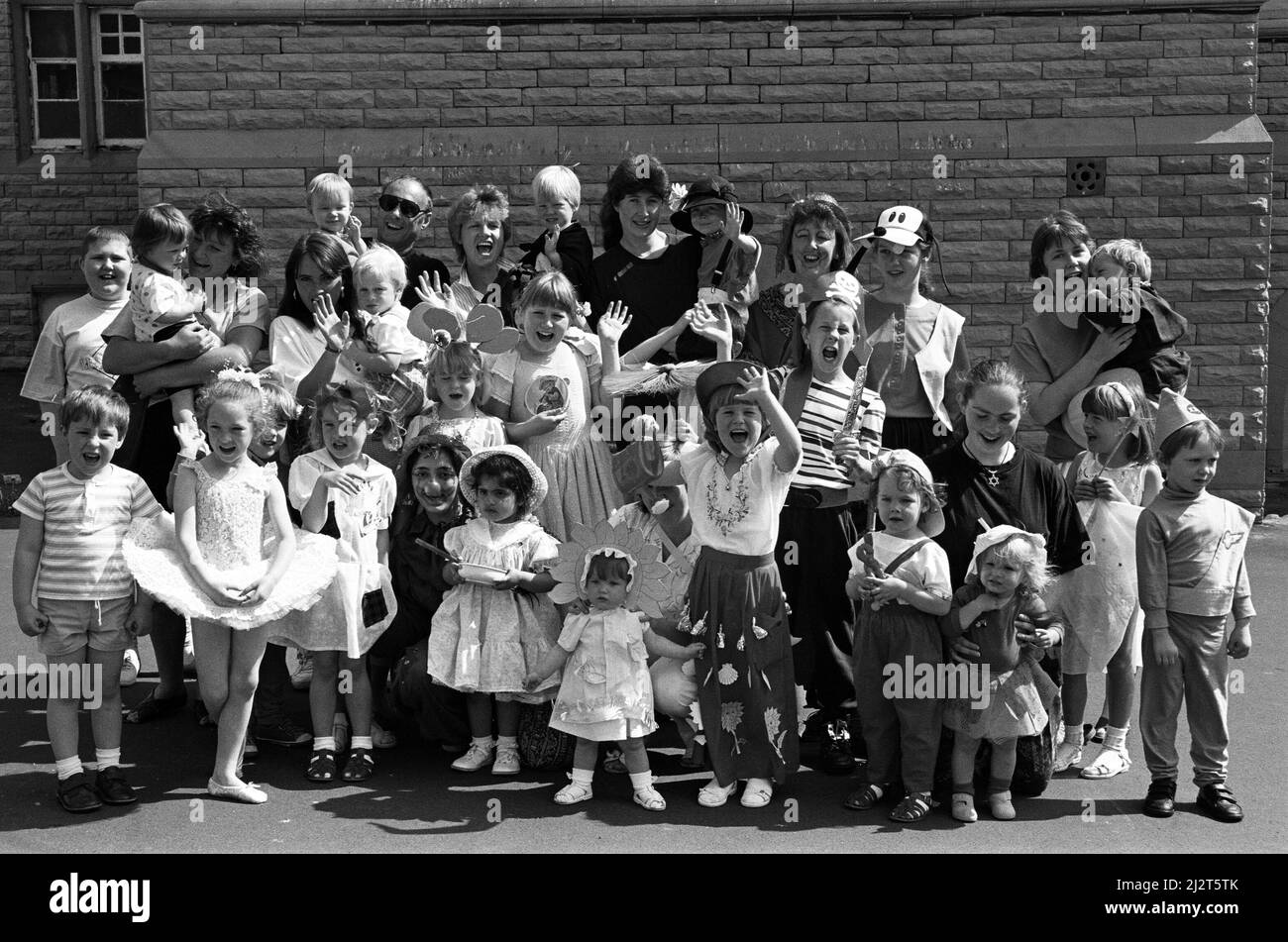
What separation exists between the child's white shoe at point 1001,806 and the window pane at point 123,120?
12431 millimetres

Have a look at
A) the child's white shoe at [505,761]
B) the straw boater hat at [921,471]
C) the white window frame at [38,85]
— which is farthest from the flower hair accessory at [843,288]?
the white window frame at [38,85]

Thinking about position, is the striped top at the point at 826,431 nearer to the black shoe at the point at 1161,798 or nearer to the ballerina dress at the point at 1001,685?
the ballerina dress at the point at 1001,685

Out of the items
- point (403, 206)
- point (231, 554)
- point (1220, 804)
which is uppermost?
point (403, 206)

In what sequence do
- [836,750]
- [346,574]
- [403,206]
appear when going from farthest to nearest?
[403,206], [836,750], [346,574]

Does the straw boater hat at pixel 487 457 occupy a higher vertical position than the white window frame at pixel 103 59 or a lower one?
lower

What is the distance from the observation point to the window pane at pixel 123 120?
48.5ft

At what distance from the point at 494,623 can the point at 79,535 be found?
1.50 m

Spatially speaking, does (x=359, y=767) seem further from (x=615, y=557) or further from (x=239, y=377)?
(x=239, y=377)

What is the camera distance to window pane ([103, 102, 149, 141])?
14.8 metres

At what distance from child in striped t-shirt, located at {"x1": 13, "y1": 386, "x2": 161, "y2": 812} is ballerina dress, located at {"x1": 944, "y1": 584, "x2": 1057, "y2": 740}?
9.45ft

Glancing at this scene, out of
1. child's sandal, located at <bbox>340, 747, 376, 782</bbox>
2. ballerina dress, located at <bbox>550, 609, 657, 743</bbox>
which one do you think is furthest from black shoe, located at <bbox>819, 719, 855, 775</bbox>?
child's sandal, located at <bbox>340, 747, 376, 782</bbox>

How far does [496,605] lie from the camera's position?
551cm

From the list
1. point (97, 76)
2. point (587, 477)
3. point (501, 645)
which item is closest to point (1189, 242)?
point (587, 477)

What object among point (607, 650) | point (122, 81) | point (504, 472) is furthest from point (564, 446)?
point (122, 81)
